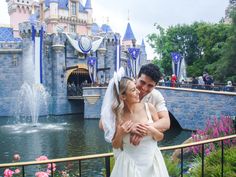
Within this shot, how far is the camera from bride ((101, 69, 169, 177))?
2.55 metres

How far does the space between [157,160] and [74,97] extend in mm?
24812

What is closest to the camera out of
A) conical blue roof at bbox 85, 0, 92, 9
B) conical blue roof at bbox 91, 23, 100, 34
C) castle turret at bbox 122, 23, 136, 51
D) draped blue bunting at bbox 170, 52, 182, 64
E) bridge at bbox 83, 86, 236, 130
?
bridge at bbox 83, 86, 236, 130

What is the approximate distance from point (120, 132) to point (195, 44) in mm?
34061

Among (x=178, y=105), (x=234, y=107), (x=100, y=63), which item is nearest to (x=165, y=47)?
(x=100, y=63)

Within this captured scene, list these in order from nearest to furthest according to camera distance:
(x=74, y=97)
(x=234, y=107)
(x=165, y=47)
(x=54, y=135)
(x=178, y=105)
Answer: (x=234, y=107) → (x=54, y=135) → (x=178, y=105) → (x=74, y=97) → (x=165, y=47)

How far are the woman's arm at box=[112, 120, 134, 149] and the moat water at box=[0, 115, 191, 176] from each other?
23.4ft

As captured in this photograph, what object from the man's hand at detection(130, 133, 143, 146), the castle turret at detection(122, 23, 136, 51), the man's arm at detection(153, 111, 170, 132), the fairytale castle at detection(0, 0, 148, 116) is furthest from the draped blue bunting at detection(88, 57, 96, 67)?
the man's hand at detection(130, 133, 143, 146)

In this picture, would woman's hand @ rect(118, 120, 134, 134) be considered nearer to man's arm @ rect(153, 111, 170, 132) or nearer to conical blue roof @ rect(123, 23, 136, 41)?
man's arm @ rect(153, 111, 170, 132)

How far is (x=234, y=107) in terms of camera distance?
15836 mm

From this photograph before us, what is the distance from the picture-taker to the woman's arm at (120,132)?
247 centimetres

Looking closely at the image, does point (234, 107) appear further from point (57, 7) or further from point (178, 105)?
point (57, 7)

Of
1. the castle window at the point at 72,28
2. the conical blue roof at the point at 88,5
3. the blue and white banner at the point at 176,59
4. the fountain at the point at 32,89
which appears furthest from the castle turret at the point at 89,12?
the blue and white banner at the point at 176,59

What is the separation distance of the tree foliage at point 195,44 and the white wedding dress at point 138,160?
2243 cm

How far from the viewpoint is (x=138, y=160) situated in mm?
2584
